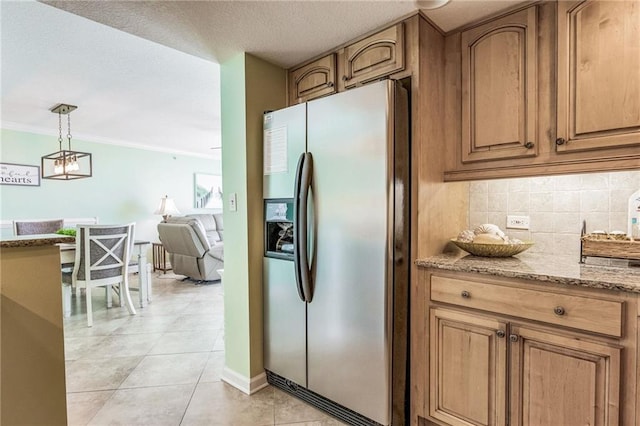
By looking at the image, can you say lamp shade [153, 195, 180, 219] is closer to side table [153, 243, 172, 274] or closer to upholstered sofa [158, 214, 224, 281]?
side table [153, 243, 172, 274]

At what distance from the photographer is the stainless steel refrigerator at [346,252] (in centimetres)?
155

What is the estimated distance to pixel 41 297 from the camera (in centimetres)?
133

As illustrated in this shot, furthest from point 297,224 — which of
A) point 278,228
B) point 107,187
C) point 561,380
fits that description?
point 107,187

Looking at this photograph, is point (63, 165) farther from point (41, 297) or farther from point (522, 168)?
point (522, 168)

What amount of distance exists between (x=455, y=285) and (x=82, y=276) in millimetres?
3589

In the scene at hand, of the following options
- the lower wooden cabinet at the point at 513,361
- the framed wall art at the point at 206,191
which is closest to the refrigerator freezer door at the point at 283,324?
the lower wooden cabinet at the point at 513,361

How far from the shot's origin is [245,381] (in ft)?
6.86

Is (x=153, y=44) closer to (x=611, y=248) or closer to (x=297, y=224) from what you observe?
(x=297, y=224)

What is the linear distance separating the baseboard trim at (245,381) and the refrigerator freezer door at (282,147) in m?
1.16

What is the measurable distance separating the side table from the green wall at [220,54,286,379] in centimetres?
433

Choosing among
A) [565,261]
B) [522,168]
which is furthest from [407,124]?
[565,261]

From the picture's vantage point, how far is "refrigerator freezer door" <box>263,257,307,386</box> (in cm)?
191

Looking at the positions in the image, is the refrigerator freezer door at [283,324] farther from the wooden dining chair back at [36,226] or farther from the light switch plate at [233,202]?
the wooden dining chair back at [36,226]

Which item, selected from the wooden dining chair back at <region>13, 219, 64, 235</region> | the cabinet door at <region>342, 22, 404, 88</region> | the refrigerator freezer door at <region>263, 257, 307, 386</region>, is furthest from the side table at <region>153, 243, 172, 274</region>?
the cabinet door at <region>342, 22, 404, 88</region>
